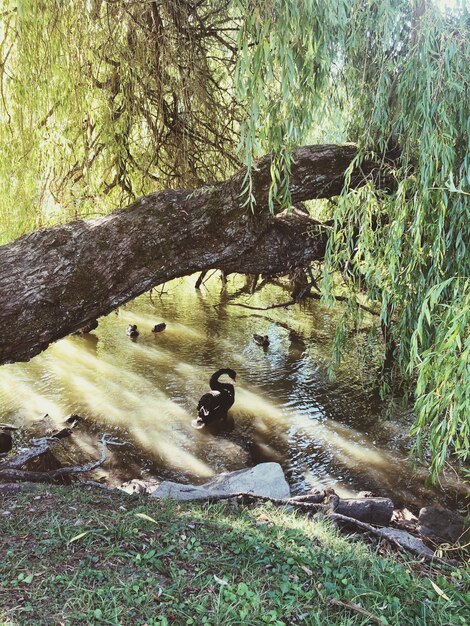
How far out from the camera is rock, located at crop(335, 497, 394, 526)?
3912mm

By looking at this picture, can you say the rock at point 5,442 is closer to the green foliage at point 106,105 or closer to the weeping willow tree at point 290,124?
the green foliage at point 106,105

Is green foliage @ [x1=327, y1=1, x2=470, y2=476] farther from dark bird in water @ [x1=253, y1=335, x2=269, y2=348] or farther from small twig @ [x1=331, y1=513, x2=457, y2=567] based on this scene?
dark bird in water @ [x1=253, y1=335, x2=269, y2=348]

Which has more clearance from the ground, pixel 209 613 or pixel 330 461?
pixel 209 613

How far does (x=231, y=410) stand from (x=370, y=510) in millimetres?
2551

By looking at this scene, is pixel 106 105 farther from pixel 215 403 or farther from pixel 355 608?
pixel 355 608

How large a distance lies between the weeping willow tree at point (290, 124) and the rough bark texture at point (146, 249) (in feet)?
0.69

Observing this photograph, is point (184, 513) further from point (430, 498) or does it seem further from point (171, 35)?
point (171, 35)

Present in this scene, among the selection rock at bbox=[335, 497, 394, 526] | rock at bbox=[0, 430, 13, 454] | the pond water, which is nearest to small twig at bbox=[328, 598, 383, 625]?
rock at bbox=[335, 497, 394, 526]

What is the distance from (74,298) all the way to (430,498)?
330cm

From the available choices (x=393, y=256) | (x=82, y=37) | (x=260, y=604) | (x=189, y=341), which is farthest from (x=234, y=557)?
(x=189, y=341)

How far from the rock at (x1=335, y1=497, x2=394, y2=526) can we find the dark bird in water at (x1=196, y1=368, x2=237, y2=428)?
2.19 metres

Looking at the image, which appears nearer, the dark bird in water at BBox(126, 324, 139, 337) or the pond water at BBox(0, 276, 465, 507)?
the pond water at BBox(0, 276, 465, 507)

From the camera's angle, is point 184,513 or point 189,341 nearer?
point 184,513

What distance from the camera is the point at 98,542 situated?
2.41 meters
